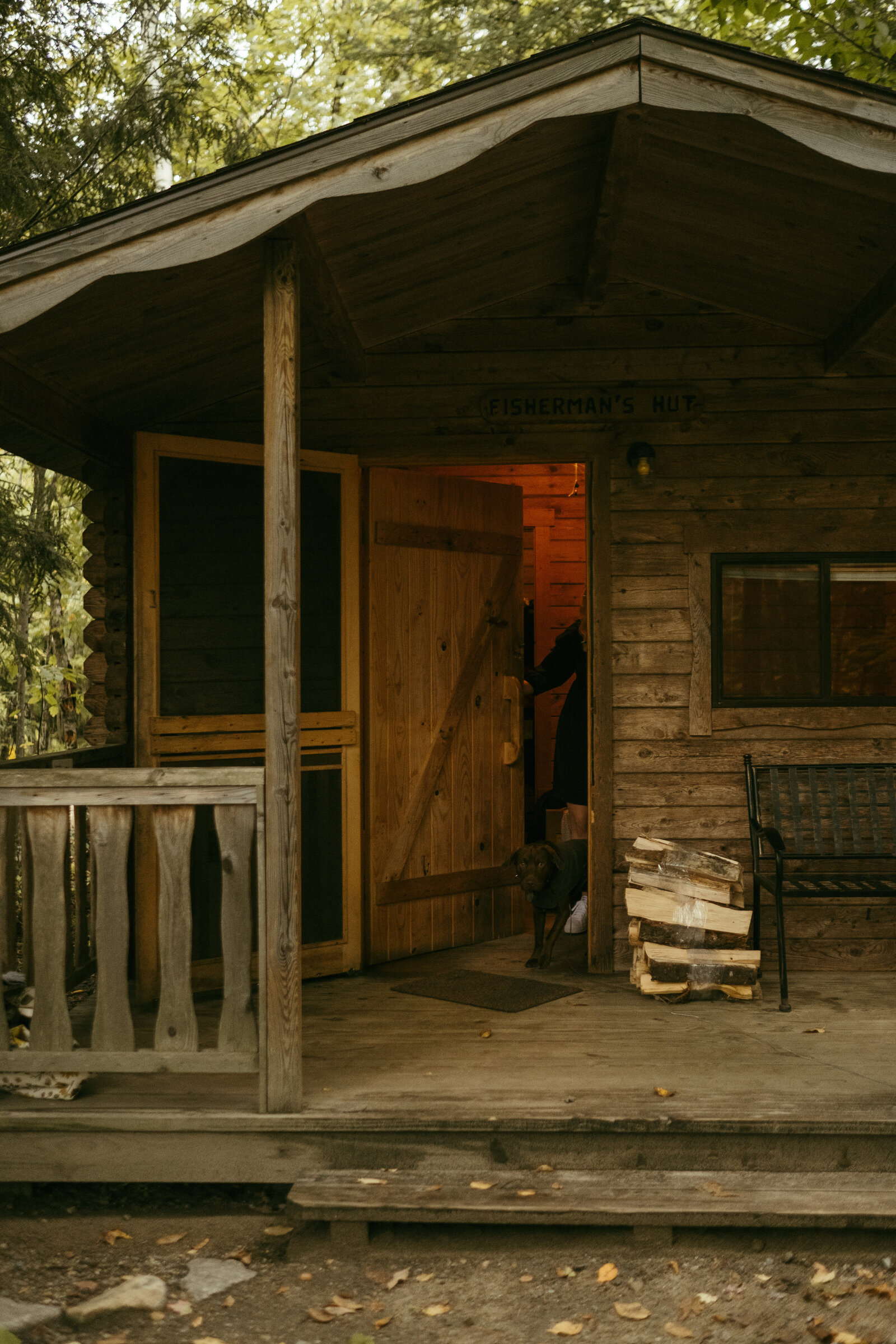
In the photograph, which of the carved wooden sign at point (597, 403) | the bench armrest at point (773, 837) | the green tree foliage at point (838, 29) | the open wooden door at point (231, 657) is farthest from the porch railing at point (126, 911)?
the green tree foliage at point (838, 29)

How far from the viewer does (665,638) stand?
17.6 ft

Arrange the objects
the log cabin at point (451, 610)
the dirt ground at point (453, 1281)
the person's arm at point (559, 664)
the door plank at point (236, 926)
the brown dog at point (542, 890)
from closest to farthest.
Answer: the dirt ground at point (453, 1281), the log cabin at point (451, 610), the door plank at point (236, 926), the brown dog at point (542, 890), the person's arm at point (559, 664)

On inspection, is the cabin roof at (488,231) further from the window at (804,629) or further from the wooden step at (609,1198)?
the wooden step at (609,1198)

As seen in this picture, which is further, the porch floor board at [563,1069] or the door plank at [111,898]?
the door plank at [111,898]

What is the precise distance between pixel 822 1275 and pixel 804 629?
2.97m

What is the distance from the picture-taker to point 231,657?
16.6 feet

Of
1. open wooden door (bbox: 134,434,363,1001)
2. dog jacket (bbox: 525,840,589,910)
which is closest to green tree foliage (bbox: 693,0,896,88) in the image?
open wooden door (bbox: 134,434,363,1001)

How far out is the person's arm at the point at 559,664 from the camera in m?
6.02

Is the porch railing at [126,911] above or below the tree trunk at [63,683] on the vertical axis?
below

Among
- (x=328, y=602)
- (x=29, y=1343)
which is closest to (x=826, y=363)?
(x=328, y=602)

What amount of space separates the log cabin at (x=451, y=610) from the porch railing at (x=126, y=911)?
1 cm

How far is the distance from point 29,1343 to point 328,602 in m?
3.13

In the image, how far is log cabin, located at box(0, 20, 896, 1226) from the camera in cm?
347

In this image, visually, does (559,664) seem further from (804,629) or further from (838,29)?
(838,29)
